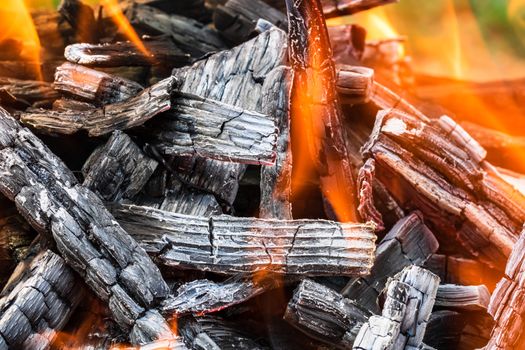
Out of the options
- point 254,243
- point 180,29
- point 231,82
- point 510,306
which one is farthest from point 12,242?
point 510,306

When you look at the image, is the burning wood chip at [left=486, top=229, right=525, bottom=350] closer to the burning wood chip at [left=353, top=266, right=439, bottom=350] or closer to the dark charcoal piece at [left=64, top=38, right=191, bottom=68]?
the burning wood chip at [left=353, top=266, right=439, bottom=350]

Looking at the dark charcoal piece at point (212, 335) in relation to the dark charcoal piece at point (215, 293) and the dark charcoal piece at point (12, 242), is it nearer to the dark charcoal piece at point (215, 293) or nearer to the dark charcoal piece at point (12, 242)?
the dark charcoal piece at point (215, 293)

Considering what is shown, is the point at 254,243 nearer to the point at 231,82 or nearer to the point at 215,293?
the point at 215,293

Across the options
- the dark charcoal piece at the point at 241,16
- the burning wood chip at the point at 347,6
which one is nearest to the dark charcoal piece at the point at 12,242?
the dark charcoal piece at the point at 241,16

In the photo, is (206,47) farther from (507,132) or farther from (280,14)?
(507,132)

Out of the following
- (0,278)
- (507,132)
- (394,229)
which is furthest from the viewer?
(507,132)

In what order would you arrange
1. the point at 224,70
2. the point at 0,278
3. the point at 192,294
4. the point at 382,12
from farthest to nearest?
the point at 382,12 < the point at 224,70 < the point at 0,278 < the point at 192,294

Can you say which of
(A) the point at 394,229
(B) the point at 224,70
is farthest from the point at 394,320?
(B) the point at 224,70
